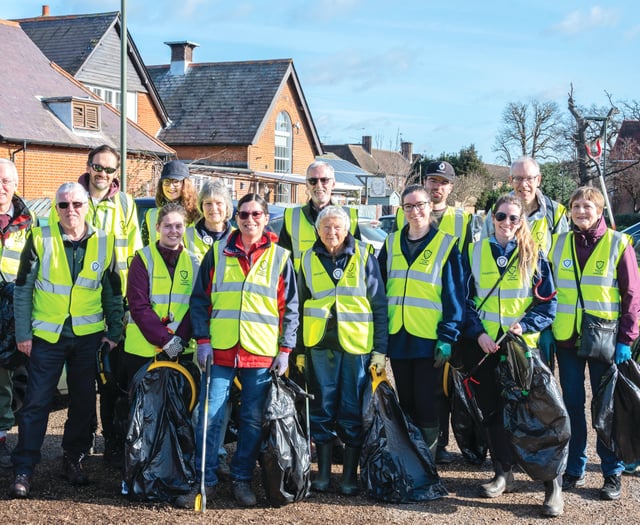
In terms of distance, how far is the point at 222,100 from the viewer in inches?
1302

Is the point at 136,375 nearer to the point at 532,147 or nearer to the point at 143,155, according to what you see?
the point at 143,155

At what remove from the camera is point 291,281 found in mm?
4867

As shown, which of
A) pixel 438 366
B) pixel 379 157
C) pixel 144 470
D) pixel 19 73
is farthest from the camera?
pixel 379 157

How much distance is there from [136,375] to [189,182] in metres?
1.71

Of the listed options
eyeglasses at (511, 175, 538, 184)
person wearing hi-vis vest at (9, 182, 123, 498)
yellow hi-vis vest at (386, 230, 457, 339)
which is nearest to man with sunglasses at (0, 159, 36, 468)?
person wearing hi-vis vest at (9, 182, 123, 498)

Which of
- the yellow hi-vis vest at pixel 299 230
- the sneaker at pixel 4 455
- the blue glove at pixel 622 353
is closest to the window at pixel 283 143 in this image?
the yellow hi-vis vest at pixel 299 230

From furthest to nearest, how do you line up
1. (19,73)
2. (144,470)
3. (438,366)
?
(19,73) < (438,366) < (144,470)

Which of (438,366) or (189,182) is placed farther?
(189,182)

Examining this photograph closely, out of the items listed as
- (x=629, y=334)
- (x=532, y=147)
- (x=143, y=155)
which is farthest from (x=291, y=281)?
(x=532, y=147)

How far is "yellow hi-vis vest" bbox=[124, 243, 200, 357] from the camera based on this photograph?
4.91 metres

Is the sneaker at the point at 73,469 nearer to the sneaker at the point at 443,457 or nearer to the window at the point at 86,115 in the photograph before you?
the sneaker at the point at 443,457

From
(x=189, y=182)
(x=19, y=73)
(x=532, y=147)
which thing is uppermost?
(x=532, y=147)

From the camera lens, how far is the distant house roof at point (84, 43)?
2755cm

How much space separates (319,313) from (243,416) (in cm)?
81
